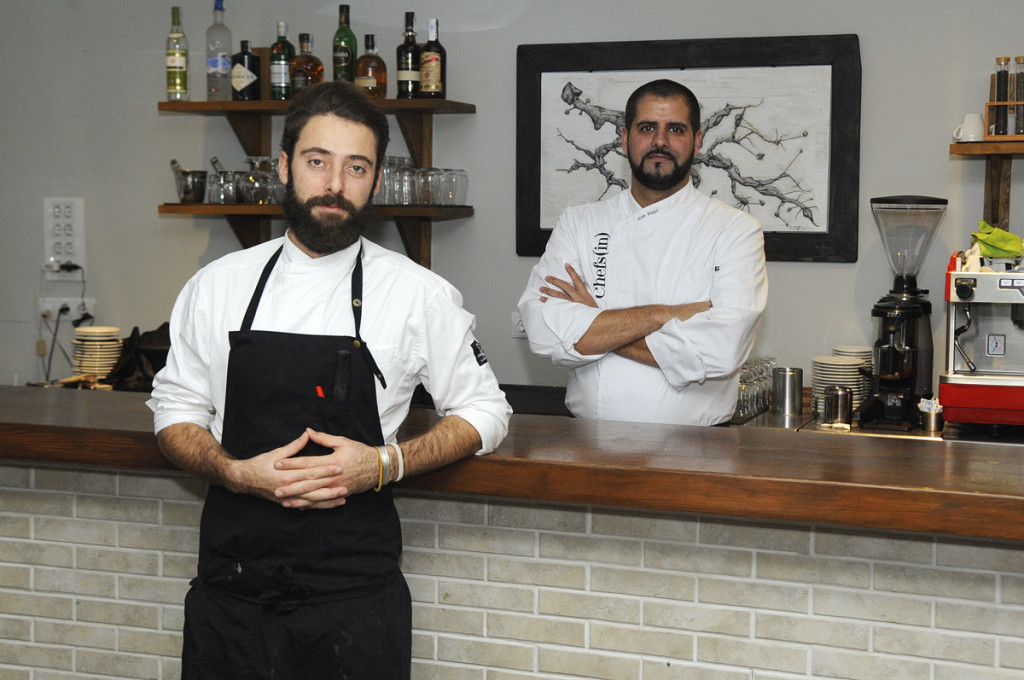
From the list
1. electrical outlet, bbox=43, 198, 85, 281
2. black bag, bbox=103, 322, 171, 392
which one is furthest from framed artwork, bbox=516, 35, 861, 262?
electrical outlet, bbox=43, 198, 85, 281

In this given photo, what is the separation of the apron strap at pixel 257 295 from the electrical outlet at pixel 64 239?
121 inches

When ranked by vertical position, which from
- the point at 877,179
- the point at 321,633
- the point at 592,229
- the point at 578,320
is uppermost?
the point at 877,179

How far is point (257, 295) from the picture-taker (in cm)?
188

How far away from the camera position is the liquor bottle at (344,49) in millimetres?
3998

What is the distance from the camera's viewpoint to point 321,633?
1.79 metres

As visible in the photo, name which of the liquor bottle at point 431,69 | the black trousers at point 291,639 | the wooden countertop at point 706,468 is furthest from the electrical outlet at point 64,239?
the black trousers at point 291,639

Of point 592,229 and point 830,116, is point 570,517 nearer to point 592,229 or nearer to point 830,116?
point 592,229

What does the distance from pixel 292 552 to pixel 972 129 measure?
2.70m

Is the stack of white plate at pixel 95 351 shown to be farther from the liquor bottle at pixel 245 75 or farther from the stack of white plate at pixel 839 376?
the stack of white plate at pixel 839 376

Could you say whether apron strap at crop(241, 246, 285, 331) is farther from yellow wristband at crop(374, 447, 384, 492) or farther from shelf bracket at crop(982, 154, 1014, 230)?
shelf bracket at crop(982, 154, 1014, 230)

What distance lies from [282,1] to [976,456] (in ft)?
10.8

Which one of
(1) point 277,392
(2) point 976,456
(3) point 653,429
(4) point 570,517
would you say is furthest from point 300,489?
(2) point 976,456

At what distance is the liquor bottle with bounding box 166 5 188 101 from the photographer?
4.16m

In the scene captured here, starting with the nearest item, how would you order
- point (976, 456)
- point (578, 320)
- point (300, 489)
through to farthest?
point (300, 489) < point (976, 456) < point (578, 320)
